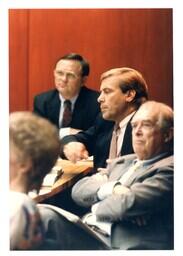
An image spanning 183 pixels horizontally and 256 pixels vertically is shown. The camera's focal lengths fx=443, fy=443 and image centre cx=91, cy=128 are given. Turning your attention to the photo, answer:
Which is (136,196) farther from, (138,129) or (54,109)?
(54,109)

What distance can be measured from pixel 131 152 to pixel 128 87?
253 millimetres

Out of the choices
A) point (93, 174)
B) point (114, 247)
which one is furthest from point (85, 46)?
point (114, 247)

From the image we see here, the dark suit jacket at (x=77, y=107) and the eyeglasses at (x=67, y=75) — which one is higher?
the eyeglasses at (x=67, y=75)

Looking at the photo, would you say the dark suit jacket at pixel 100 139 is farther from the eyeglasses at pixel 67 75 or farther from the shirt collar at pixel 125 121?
the eyeglasses at pixel 67 75

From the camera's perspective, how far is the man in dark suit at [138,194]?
169 cm

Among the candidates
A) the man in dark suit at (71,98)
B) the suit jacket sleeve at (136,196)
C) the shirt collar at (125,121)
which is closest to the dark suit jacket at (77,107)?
the man in dark suit at (71,98)

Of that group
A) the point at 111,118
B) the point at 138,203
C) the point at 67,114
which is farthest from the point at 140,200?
the point at 67,114

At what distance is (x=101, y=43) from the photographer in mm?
1722

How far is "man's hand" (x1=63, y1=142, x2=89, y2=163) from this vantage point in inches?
67.5

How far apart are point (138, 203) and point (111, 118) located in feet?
1.12

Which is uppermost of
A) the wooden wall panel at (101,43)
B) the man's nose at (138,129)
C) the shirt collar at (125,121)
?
the wooden wall panel at (101,43)
